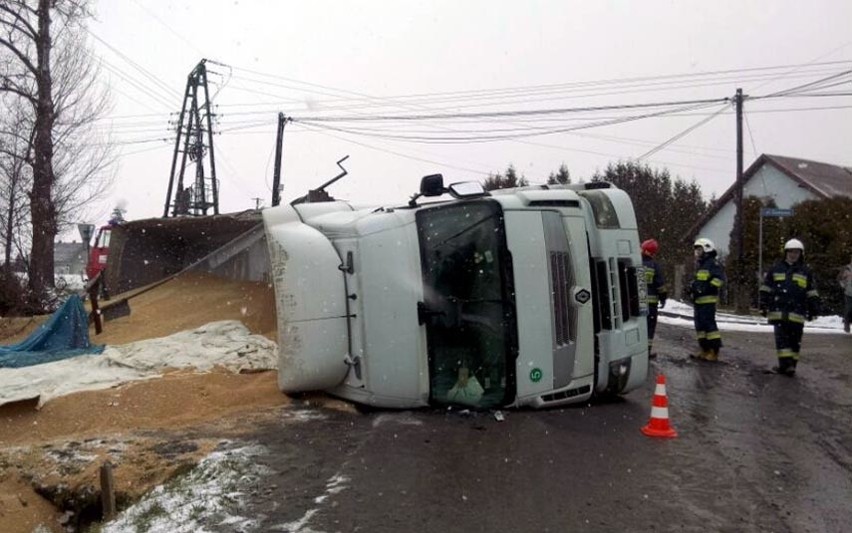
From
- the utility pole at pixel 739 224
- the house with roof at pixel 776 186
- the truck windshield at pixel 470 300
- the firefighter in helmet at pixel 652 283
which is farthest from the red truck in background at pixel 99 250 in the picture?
the house with roof at pixel 776 186

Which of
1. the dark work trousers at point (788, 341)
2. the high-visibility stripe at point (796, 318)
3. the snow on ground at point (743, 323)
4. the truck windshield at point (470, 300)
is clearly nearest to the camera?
the truck windshield at point (470, 300)

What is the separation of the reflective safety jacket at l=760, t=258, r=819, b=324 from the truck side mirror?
494 cm

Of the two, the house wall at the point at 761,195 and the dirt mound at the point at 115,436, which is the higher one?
the house wall at the point at 761,195

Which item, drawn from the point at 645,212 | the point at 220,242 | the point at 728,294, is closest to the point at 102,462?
the point at 220,242

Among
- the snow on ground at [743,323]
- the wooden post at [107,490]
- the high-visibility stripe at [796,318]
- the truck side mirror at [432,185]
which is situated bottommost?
the snow on ground at [743,323]

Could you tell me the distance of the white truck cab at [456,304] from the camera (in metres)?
6.22

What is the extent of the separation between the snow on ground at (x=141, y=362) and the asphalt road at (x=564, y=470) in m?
2.17

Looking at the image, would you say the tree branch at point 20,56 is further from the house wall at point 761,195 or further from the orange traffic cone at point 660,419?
the house wall at point 761,195

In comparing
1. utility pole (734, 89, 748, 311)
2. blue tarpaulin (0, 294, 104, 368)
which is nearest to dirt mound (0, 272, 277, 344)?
blue tarpaulin (0, 294, 104, 368)

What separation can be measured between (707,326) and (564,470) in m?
5.63

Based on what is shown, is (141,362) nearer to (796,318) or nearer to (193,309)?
(193,309)

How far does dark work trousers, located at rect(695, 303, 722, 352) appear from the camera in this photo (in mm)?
9789

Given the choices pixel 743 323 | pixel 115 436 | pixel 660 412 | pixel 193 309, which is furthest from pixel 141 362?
pixel 743 323

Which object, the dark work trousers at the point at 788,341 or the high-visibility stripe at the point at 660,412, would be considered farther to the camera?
the dark work trousers at the point at 788,341
